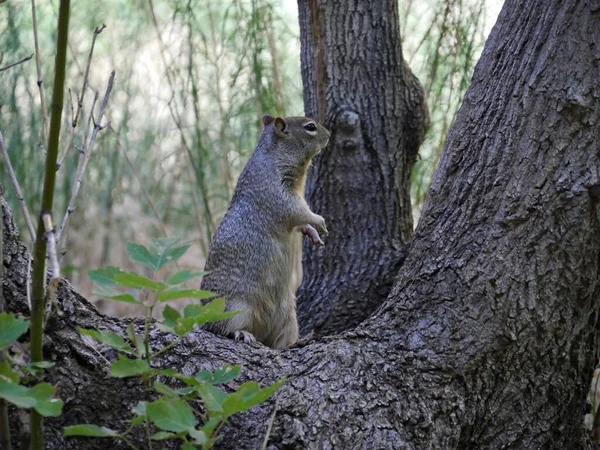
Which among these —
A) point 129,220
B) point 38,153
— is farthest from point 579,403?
point 129,220

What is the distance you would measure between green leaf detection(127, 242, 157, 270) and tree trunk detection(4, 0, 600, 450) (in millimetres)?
779

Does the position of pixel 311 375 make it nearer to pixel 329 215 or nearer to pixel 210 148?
pixel 329 215

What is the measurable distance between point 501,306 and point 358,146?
1.70 m

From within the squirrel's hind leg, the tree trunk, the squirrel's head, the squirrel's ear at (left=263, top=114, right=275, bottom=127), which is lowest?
the squirrel's hind leg

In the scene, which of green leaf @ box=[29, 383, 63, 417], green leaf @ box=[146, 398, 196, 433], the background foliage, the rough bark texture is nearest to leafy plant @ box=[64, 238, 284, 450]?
green leaf @ box=[146, 398, 196, 433]

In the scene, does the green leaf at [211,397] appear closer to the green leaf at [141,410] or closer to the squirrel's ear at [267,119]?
the green leaf at [141,410]

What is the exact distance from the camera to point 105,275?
183 centimetres

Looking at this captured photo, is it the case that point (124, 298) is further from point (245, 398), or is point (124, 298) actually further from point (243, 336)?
point (243, 336)

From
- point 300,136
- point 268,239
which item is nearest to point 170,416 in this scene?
point 268,239

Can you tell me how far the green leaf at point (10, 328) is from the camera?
1.73 metres

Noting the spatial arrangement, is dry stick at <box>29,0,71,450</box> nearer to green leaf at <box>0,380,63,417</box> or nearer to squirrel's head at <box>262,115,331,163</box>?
green leaf at <box>0,380,63,417</box>

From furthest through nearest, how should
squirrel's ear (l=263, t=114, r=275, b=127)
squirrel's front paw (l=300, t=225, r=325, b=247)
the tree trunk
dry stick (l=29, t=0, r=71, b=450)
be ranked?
squirrel's ear (l=263, t=114, r=275, b=127) < squirrel's front paw (l=300, t=225, r=325, b=247) < the tree trunk < dry stick (l=29, t=0, r=71, b=450)

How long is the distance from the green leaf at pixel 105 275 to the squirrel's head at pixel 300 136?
249 cm

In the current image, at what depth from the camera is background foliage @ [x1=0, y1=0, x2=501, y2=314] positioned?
521 centimetres
